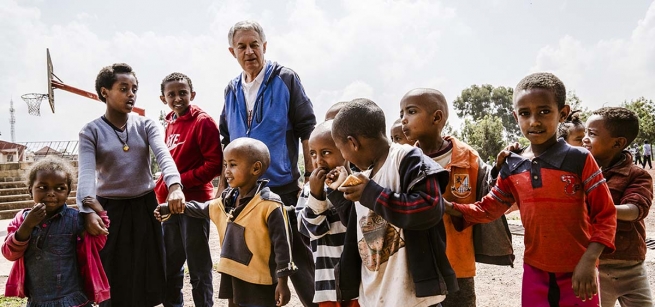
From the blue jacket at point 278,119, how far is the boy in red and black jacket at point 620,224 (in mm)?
1956

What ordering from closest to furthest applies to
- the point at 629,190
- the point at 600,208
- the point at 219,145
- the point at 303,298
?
1. the point at 600,208
2. the point at 629,190
3. the point at 303,298
4. the point at 219,145

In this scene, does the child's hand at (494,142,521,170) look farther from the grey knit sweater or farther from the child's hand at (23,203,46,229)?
the child's hand at (23,203,46,229)

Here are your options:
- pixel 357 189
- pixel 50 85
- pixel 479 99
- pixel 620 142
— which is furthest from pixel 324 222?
pixel 479 99

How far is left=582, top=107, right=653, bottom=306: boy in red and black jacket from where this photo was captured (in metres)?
2.65

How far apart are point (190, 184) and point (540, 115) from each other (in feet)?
8.93

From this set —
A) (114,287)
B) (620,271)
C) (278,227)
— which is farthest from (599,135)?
(114,287)

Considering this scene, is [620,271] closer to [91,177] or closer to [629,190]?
[629,190]

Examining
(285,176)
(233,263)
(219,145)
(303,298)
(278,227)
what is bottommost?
(303,298)

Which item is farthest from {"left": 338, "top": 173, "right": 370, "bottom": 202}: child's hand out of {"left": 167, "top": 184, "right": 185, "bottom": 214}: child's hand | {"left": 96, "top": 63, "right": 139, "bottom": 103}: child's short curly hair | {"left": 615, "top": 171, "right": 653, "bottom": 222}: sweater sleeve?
{"left": 96, "top": 63, "right": 139, "bottom": 103}: child's short curly hair

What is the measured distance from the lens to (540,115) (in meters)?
2.22

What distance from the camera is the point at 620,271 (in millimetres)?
2738

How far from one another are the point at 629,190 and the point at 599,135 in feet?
1.31

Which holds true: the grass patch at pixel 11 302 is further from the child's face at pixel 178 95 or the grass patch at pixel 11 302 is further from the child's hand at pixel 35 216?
the child's face at pixel 178 95

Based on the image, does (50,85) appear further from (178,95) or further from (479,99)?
(479,99)
